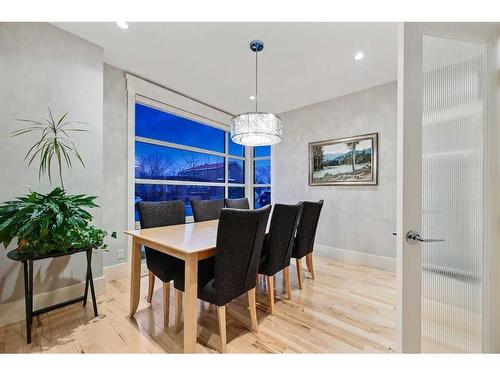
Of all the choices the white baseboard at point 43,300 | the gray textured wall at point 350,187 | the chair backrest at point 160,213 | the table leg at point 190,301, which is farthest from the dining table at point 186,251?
the gray textured wall at point 350,187

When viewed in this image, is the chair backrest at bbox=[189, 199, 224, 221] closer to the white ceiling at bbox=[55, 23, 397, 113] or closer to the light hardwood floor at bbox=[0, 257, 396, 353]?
the light hardwood floor at bbox=[0, 257, 396, 353]

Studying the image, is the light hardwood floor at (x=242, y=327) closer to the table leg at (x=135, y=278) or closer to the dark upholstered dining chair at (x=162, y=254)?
the table leg at (x=135, y=278)

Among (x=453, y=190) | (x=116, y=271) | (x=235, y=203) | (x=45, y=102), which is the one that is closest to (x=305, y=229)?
(x=235, y=203)

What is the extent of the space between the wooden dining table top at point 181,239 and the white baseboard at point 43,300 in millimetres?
1004

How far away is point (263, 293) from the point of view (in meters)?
2.36

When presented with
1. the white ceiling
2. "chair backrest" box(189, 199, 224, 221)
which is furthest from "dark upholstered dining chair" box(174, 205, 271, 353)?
the white ceiling

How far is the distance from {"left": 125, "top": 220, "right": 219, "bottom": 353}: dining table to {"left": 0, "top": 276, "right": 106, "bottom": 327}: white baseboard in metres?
0.70

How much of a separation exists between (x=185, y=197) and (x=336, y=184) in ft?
8.26

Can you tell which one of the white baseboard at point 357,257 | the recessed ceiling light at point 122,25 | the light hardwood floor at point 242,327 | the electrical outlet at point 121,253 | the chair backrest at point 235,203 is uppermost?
the recessed ceiling light at point 122,25

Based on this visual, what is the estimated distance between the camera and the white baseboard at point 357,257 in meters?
3.05

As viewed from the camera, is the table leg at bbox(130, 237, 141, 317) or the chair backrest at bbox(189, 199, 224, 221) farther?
the chair backrest at bbox(189, 199, 224, 221)

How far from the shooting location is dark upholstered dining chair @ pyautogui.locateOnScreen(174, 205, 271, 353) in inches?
55.0

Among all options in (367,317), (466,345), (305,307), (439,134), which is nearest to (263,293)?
(305,307)

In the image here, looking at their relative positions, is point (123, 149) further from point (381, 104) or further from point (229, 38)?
point (381, 104)
